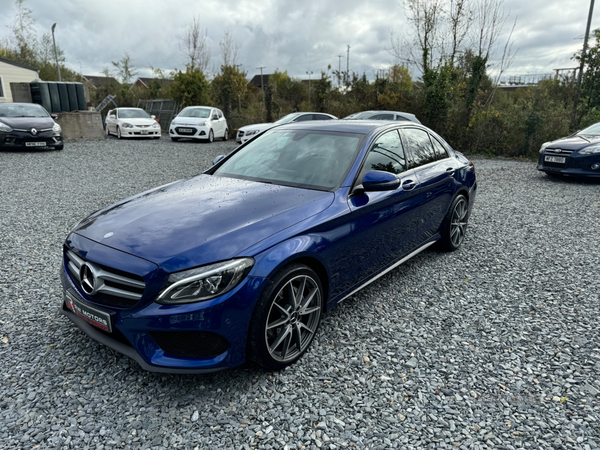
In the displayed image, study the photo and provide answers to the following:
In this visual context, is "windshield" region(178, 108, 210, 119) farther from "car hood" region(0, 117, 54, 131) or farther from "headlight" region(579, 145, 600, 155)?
"headlight" region(579, 145, 600, 155)

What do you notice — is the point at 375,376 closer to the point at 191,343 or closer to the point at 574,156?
the point at 191,343

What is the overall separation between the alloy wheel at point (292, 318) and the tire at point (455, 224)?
8.46ft

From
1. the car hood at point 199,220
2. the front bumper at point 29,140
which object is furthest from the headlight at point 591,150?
the front bumper at point 29,140

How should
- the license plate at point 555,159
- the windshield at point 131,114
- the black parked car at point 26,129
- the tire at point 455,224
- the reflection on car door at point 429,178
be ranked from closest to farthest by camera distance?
1. the reflection on car door at point 429,178
2. the tire at point 455,224
3. the license plate at point 555,159
4. the black parked car at point 26,129
5. the windshield at point 131,114

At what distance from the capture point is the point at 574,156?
33.1 feet

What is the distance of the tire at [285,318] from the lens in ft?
8.54

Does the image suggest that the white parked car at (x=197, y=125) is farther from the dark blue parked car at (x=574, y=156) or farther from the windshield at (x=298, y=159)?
the windshield at (x=298, y=159)

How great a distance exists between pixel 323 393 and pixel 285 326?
0.48 metres

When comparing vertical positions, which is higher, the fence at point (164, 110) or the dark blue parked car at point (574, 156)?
the fence at point (164, 110)

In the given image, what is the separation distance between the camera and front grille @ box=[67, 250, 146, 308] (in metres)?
2.45

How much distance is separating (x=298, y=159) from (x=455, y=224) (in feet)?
8.04

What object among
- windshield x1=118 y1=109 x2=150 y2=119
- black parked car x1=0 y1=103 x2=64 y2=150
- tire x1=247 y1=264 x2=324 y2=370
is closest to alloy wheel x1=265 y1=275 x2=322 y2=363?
tire x1=247 y1=264 x2=324 y2=370

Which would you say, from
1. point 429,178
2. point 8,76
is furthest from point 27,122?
point 8,76

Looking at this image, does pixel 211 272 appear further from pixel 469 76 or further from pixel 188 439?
pixel 469 76
